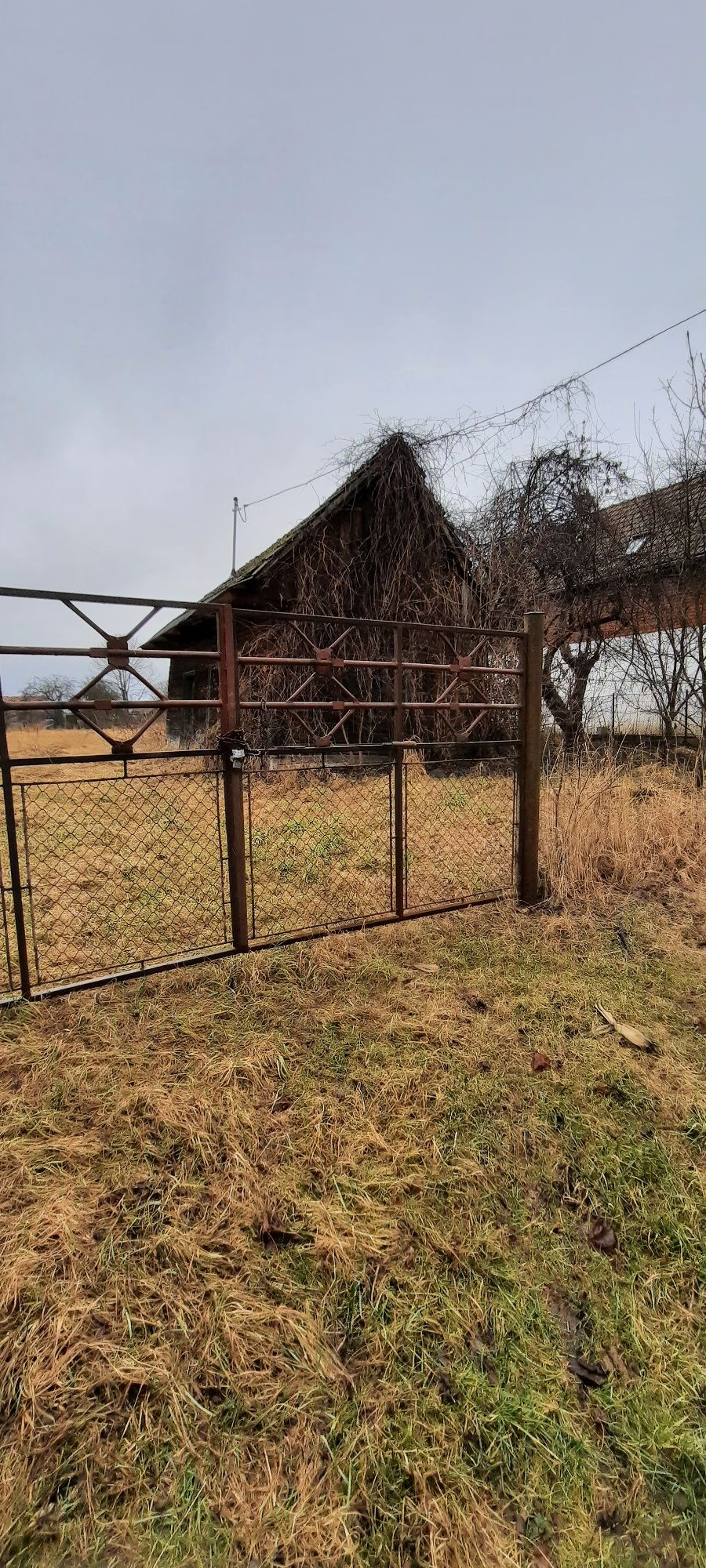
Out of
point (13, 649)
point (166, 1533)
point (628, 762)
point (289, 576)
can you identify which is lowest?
point (166, 1533)

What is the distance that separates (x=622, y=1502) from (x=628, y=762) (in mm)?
5092

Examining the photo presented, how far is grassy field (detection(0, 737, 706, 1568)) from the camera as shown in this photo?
1.23 m

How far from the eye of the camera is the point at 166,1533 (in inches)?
46.3

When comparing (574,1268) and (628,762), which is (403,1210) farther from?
(628,762)

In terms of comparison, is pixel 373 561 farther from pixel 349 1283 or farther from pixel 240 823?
pixel 349 1283

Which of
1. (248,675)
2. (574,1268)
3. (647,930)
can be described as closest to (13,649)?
(574,1268)

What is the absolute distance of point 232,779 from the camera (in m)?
2.82

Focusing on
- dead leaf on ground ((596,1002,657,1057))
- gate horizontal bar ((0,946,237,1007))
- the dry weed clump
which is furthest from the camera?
→ the dry weed clump

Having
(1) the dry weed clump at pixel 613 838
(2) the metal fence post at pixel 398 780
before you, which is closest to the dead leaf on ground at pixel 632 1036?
(2) the metal fence post at pixel 398 780

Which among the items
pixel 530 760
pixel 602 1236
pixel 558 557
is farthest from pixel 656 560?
pixel 602 1236

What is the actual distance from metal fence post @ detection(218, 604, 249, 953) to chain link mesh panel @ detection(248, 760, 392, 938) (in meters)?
0.08

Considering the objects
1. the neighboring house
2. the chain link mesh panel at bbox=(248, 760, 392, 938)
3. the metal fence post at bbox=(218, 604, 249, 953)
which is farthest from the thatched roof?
the metal fence post at bbox=(218, 604, 249, 953)

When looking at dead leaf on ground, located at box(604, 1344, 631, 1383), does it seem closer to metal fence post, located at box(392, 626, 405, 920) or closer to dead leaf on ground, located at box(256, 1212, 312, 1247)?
dead leaf on ground, located at box(256, 1212, 312, 1247)

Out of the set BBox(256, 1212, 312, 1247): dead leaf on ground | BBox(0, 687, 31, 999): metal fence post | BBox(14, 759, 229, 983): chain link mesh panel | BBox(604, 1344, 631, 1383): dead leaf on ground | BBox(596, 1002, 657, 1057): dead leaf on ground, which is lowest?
BBox(604, 1344, 631, 1383): dead leaf on ground
